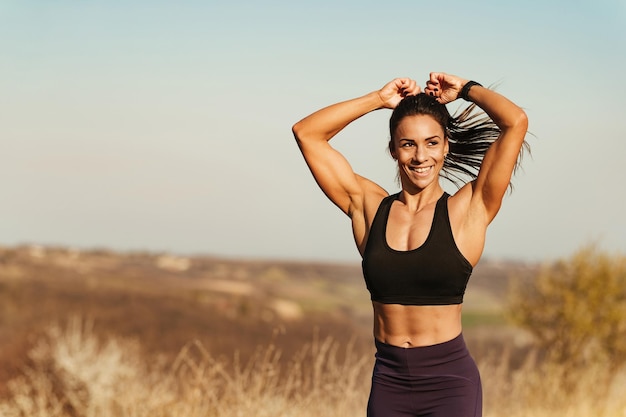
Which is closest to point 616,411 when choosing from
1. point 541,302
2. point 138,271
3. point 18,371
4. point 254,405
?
point 254,405

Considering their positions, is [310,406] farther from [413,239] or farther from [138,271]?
[138,271]

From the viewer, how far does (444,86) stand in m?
4.32

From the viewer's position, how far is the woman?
12.4ft

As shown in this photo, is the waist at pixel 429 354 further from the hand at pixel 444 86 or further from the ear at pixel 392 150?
the hand at pixel 444 86

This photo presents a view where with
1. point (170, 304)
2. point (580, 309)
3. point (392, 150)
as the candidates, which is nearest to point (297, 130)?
point (392, 150)

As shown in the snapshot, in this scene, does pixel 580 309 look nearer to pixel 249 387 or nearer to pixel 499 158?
pixel 249 387

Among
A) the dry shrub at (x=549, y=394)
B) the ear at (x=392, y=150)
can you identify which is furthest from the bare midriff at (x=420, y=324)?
the dry shrub at (x=549, y=394)

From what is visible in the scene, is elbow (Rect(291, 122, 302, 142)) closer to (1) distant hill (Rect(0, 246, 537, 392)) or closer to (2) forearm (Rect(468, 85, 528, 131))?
(2) forearm (Rect(468, 85, 528, 131))

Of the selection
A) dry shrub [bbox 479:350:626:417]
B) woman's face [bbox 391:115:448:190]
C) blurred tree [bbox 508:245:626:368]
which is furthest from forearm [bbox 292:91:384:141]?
blurred tree [bbox 508:245:626:368]

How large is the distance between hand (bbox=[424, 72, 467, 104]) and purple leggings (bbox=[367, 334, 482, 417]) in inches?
49.0

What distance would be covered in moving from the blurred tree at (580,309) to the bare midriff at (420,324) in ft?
37.2

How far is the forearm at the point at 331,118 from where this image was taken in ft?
14.3

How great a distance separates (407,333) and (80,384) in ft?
28.9

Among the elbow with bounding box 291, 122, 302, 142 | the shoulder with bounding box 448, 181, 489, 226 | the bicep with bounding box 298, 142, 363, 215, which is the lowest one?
the shoulder with bounding box 448, 181, 489, 226
